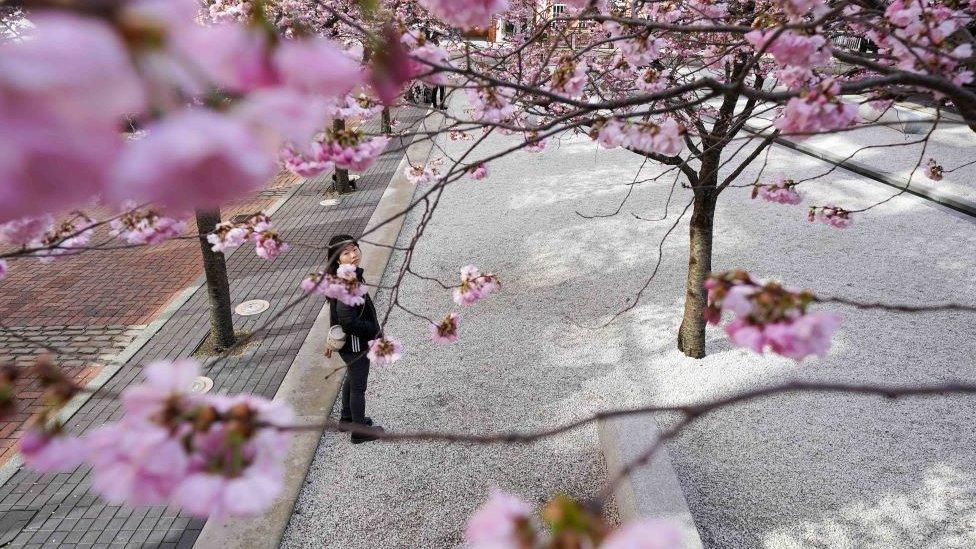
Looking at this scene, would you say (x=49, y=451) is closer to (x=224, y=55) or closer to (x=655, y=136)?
(x=224, y=55)

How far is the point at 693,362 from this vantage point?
4.61m

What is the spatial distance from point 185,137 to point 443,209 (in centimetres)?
792

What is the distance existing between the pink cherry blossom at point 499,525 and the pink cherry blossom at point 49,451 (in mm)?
673

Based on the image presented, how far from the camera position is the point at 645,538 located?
29.0 inches

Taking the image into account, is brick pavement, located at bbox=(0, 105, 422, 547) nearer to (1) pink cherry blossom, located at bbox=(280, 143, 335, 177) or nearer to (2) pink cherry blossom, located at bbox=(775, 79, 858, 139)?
(1) pink cherry blossom, located at bbox=(280, 143, 335, 177)

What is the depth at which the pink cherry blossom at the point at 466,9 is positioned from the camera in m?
1.59

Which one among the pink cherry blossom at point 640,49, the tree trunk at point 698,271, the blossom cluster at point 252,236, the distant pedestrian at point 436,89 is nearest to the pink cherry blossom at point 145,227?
the blossom cluster at point 252,236

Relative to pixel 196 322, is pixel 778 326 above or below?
above

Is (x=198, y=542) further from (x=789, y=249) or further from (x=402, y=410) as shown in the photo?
(x=789, y=249)

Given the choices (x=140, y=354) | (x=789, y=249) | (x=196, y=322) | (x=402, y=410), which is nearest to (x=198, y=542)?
(x=402, y=410)

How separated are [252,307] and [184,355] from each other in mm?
934

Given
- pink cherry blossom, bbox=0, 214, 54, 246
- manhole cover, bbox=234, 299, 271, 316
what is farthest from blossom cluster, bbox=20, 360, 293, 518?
manhole cover, bbox=234, 299, 271, 316

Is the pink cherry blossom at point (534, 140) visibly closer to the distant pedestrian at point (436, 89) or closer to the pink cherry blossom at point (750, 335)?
the distant pedestrian at point (436, 89)

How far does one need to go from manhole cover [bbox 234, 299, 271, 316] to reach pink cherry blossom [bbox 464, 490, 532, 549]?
5.34 meters
